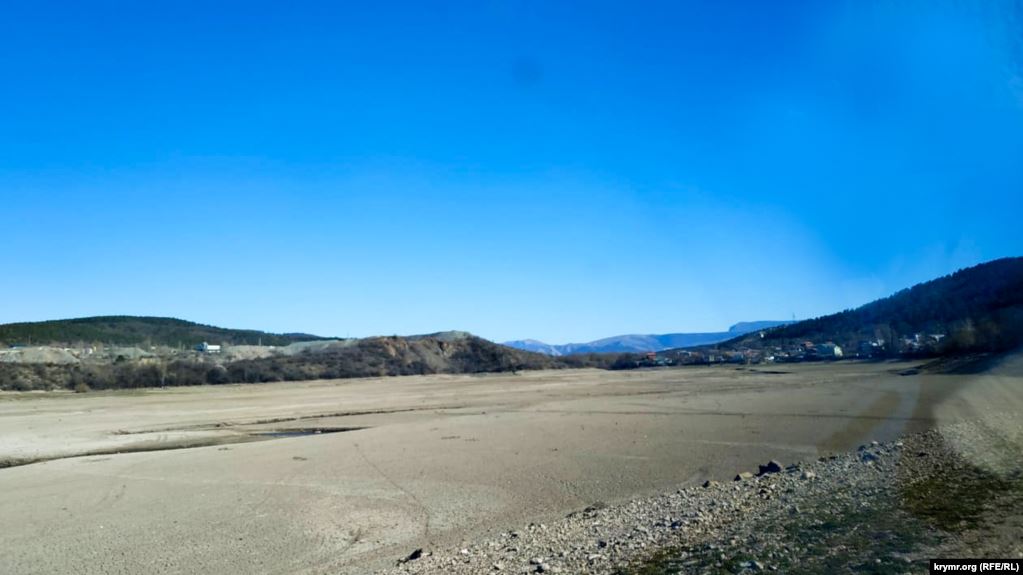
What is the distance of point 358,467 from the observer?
15852 mm

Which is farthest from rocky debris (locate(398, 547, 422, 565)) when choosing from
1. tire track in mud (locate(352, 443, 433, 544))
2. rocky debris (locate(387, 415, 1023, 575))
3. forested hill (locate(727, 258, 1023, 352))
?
forested hill (locate(727, 258, 1023, 352))

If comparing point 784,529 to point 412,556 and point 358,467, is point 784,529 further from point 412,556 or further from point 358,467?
point 358,467

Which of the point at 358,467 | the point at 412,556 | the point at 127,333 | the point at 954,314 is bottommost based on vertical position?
the point at 412,556

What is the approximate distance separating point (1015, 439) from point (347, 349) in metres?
68.4

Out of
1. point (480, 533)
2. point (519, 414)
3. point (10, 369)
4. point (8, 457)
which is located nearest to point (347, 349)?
point (10, 369)

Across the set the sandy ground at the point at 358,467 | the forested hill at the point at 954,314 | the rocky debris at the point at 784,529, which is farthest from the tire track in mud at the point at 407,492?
the forested hill at the point at 954,314

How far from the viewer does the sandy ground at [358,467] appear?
32.7 ft

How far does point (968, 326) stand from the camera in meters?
53.8

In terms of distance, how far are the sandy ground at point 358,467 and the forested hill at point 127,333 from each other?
188 feet

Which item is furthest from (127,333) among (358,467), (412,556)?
(412,556)

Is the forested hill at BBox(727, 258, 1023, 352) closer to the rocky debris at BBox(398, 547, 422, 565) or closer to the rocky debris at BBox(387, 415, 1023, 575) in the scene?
the rocky debris at BBox(387, 415, 1023, 575)

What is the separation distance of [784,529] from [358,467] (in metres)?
10.5

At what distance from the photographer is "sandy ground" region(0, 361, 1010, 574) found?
392 inches

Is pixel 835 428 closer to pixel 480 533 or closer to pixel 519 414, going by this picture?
pixel 519 414
